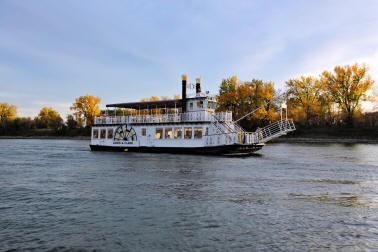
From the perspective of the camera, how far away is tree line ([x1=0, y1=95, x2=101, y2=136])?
118 meters

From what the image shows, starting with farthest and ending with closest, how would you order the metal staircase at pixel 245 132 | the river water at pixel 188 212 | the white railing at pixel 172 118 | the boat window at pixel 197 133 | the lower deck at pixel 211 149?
the white railing at pixel 172 118 → the boat window at pixel 197 133 → the metal staircase at pixel 245 132 → the lower deck at pixel 211 149 → the river water at pixel 188 212

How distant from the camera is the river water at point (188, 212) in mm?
9836

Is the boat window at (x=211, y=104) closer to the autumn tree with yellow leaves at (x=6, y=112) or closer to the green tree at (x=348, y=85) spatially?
the green tree at (x=348, y=85)

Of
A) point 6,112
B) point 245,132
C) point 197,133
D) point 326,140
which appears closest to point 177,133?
point 197,133

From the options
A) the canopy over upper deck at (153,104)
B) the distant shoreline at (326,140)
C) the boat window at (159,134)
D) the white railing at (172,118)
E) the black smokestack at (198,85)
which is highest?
the black smokestack at (198,85)

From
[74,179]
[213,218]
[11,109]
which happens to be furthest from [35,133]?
[213,218]

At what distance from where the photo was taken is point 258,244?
31.9 ft

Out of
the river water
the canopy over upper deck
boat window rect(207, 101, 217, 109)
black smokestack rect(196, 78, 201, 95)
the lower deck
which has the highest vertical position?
black smokestack rect(196, 78, 201, 95)

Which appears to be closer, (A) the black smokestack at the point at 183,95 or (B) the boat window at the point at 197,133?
(B) the boat window at the point at 197,133

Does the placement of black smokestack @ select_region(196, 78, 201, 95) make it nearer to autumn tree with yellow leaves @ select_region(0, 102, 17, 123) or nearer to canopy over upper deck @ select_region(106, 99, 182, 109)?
canopy over upper deck @ select_region(106, 99, 182, 109)

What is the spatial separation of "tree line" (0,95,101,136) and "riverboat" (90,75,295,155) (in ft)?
233

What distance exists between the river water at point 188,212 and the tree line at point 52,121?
9893cm

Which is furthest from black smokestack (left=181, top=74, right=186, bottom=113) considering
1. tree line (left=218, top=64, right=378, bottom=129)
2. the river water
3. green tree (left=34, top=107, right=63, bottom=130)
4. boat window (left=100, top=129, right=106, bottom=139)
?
green tree (left=34, top=107, right=63, bottom=130)

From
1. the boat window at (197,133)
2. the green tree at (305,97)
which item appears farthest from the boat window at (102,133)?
the green tree at (305,97)
